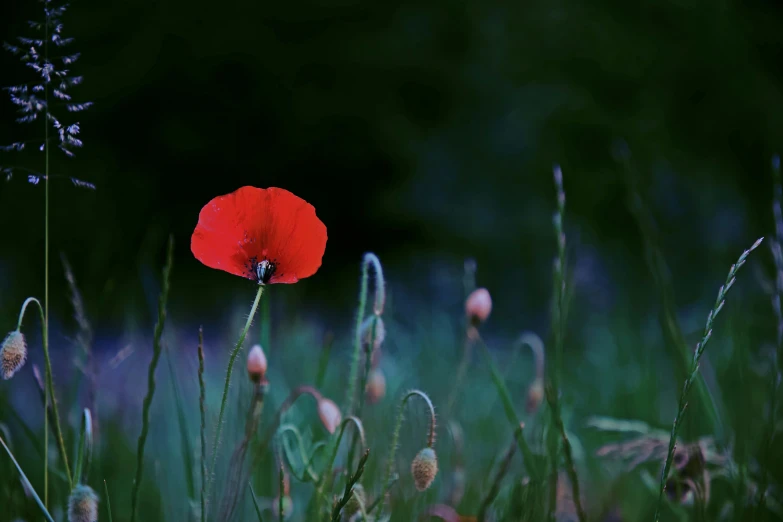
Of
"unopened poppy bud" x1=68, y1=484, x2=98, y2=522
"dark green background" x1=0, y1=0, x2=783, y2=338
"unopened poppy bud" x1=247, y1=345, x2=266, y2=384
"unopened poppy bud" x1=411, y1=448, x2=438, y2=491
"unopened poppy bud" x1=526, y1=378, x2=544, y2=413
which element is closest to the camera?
"unopened poppy bud" x1=68, y1=484, x2=98, y2=522

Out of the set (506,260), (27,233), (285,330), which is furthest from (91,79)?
(506,260)

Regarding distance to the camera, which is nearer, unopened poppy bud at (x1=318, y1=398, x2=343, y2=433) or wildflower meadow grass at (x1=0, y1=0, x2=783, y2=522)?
wildflower meadow grass at (x1=0, y1=0, x2=783, y2=522)

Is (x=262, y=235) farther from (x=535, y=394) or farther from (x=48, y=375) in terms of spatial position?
(x=535, y=394)

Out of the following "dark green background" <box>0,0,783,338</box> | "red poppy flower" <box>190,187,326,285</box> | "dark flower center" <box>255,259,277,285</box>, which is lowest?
"dark green background" <box>0,0,783,338</box>

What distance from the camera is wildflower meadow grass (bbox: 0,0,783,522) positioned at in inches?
30.8

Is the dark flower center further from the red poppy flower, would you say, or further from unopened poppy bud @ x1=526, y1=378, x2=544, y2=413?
unopened poppy bud @ x1=526, y1=378, x2=544, y2=413

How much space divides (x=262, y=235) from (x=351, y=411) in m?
0.40

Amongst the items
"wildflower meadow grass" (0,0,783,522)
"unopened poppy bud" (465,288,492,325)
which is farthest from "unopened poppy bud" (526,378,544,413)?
"unopened poppy bud" (465,288,492,325)

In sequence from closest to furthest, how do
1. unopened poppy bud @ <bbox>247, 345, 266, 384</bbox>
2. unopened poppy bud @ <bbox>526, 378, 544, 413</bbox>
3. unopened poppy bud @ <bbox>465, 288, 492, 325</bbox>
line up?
1. unopened poppy bud @ <bbox>247, 345, 266, 384</bbox>
2. unopened poppy bud @ <bbox>465, 288, 492, 325</bbox>
3. unopened poppy bud @ <bbox>526, 378, 544, 413</bbox>

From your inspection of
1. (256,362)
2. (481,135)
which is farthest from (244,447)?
(481,135)

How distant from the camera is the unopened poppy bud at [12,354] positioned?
75 centimetres

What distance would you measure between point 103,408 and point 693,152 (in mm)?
4444

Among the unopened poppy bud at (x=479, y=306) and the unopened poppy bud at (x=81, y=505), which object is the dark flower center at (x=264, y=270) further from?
the unopened poppy bud at (x=479, y=306)

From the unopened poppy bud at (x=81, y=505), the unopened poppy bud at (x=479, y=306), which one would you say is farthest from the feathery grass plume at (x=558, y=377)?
the unopened poppy bud at (x=81, y=505)
